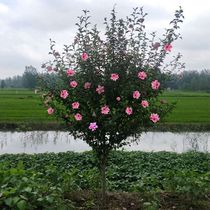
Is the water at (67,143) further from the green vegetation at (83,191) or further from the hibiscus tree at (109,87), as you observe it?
the hibiscus tree at (109,87)

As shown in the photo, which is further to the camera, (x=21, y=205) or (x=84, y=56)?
(x=84, y=56)

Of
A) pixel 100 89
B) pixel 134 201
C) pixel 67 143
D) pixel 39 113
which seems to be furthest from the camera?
pixel 39 113

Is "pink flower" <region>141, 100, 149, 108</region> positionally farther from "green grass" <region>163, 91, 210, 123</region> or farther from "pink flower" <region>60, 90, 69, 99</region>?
"green grass" <region>163, 91, 210, 123</region>

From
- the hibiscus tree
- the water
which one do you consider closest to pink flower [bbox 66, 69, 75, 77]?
the hibiscus tree

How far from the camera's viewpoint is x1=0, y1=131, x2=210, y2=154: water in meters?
15.6

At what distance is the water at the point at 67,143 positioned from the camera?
1559 cm

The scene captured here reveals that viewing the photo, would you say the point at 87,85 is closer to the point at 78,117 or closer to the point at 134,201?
the point at 78,117

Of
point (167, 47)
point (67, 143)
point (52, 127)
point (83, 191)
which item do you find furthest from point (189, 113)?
point (167, 47)

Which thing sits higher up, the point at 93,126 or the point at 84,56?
the point at 84,56

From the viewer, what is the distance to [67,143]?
16.9 metres

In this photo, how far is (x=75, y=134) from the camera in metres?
5.59

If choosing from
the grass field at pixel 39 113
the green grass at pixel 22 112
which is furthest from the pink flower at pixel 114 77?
the green grass at pixel 22 112

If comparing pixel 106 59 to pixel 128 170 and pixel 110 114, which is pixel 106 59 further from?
pixel 128 170

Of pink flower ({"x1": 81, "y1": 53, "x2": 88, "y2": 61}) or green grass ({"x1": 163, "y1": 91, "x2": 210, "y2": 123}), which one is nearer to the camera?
pink flower ({"x1": 81, "y1": 53, "x2": 88, "y2": 61})
